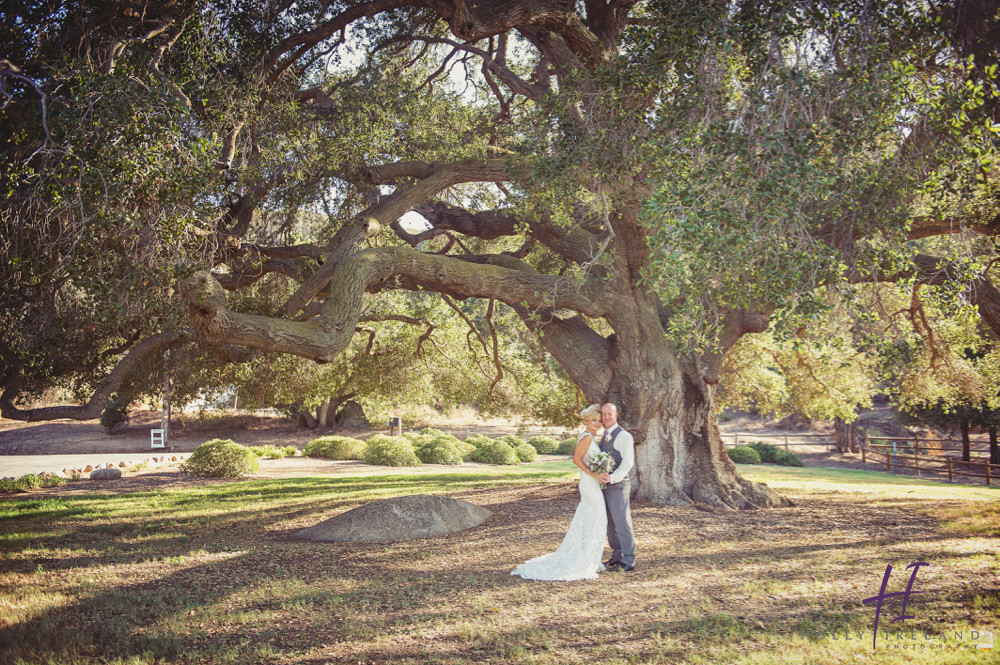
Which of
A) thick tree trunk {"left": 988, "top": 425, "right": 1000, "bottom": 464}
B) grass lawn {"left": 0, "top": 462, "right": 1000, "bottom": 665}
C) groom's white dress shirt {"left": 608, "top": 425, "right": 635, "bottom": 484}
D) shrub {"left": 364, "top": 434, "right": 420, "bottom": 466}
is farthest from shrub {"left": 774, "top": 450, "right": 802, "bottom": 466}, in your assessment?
groom's white dress shirt {"left": 608, "top": 425, "right": 635, "bottom": 484}

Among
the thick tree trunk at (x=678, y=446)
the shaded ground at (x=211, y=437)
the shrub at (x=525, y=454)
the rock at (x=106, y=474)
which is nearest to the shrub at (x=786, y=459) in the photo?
the shaded ground at (x=211, y=437)

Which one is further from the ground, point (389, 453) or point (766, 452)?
point (389, 453)

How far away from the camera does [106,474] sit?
17.0m

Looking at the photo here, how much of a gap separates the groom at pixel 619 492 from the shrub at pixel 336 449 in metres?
18.1

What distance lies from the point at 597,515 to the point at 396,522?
356 cm

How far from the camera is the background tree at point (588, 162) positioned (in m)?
5.68

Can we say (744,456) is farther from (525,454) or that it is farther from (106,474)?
(106,474)

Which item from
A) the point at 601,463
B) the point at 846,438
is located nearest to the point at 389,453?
the point at 601,463

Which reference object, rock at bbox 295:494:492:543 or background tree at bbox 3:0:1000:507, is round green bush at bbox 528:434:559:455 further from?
rock at bbox 295:494:492:543

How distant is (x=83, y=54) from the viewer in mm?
7137

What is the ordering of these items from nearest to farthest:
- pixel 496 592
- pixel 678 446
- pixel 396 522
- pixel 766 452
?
pixel 496 592 → pixel 396 522 → pixel 678 446 → pixel 766 452

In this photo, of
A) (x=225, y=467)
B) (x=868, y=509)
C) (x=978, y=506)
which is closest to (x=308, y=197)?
(x=225, y=467)

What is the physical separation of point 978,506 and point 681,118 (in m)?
9.73

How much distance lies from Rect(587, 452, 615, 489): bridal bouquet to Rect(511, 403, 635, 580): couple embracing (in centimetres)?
4
